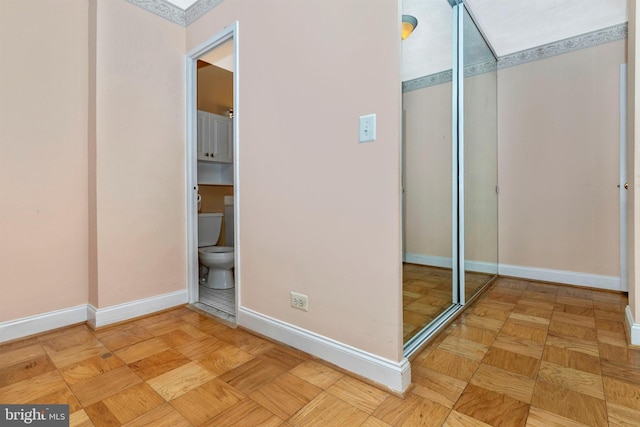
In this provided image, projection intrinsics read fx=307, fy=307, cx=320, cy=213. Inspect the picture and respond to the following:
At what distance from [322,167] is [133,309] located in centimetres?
172

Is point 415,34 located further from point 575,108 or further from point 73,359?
point 73,359

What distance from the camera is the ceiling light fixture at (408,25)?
1.42 m

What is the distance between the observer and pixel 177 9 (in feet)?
7.88

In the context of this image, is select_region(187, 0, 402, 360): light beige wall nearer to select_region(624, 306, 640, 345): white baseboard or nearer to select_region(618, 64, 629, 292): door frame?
select_region(624, 306, 640, 345): white baseboard

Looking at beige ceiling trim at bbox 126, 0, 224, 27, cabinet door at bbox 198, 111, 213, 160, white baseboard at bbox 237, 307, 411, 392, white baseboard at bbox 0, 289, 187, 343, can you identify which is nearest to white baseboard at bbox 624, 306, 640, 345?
white baseboard at bbox 237, 307, 411, 392

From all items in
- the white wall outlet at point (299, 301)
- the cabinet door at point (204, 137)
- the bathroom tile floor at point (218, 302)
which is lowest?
the bathroom tile floor at point (218, 302)

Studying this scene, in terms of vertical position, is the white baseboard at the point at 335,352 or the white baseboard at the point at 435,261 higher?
the white baseboard at the point at 435,261

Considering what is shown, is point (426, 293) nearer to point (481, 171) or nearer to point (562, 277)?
point (481, 171)

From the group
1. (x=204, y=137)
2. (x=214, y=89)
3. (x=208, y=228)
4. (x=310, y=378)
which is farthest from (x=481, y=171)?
(x=214, y=89)

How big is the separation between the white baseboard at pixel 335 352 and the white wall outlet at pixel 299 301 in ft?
0.39

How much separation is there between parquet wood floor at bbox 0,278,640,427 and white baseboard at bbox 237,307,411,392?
5 cm

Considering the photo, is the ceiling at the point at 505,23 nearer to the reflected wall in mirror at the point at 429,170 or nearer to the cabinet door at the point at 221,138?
the reflected wall in mirror at the point at 429,170

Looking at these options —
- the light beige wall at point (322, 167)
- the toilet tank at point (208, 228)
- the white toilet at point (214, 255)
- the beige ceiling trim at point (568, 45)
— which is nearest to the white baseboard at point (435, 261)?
the light beige wall at point (322, 167)

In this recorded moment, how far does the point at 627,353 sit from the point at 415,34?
207 cm
